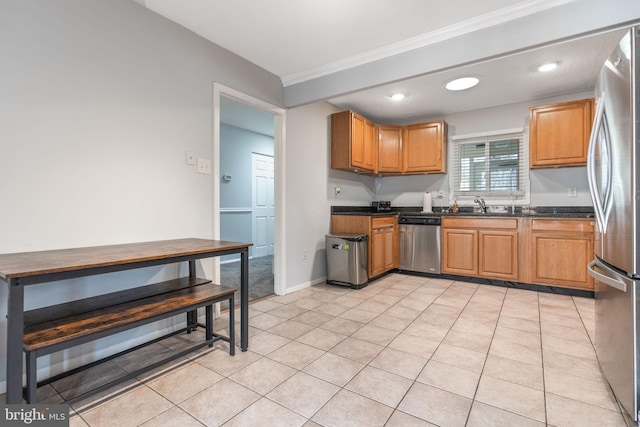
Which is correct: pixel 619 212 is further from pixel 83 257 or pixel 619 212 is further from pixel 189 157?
pixel 189 157

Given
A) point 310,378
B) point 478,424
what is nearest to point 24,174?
point 310,378

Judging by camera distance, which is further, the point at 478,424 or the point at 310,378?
the point at 310,378

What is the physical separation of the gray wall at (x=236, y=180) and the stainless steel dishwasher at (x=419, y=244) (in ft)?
9.48

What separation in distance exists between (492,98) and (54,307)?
185 inches

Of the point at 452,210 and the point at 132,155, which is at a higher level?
the point at 132,155

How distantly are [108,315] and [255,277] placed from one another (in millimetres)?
2759

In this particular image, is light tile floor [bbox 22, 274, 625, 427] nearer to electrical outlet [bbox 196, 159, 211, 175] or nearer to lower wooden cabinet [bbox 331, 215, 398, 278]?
lower wooden cabinet [bbox 331, 215, 398, 278]

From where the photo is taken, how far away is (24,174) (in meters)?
1.66

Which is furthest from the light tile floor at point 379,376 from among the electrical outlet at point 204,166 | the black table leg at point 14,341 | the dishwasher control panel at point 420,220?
the dishwasher control panel at point 420,220

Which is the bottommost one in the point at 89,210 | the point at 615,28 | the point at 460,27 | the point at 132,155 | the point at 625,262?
the point at 625,262

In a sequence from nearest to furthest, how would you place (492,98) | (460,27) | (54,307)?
1. (54,307)
2. (460,27)
3. (492,98)

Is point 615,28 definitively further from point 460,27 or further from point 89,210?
point 89,210

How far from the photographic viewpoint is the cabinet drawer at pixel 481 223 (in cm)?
368

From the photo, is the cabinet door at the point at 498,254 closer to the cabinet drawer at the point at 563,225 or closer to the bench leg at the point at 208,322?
the cabinet drawer at the point at 563,225
